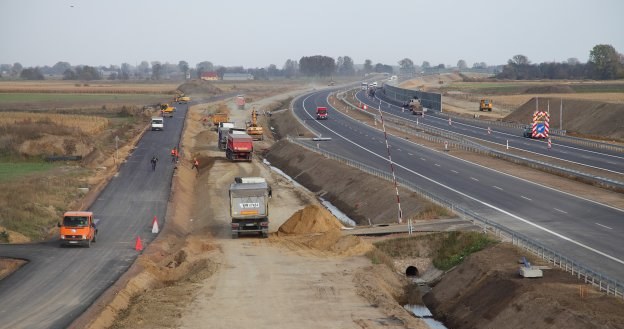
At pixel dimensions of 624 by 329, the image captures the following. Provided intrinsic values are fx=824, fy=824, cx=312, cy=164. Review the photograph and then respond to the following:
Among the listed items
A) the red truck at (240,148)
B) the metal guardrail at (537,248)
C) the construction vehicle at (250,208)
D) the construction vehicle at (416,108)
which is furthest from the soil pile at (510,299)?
the construction vehicle at (416,108)

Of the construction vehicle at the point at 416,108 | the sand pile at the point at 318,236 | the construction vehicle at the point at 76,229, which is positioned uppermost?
the construction vehicle at the point at 76,229

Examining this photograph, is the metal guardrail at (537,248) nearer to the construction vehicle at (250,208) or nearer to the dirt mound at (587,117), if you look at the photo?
the construction vehicle at (250,208)

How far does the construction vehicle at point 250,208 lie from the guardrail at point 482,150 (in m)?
25.2

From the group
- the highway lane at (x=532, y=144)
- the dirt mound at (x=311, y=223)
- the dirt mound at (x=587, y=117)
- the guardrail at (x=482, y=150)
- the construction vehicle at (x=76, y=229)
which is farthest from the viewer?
the dirt mound at (x=587, y=117)

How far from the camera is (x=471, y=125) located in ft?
414

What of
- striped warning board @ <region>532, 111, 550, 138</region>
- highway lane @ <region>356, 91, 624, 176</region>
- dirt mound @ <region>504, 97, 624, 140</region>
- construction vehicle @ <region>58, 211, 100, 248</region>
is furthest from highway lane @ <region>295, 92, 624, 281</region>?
dirt mound @ <region>504, 97, 624, 140</region>

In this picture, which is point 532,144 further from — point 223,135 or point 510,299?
point 510,299

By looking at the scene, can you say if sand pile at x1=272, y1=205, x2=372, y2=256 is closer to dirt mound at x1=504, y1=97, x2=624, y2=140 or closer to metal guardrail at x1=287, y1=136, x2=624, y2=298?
metal guardrail at x1=287, y1=136, x2=624, y2=298

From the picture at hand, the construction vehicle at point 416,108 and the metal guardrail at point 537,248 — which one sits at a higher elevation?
the metal guardrail at point 537,248

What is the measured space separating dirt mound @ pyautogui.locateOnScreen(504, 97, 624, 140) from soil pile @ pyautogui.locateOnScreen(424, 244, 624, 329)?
2707 inches

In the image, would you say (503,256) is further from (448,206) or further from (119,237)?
(119,237)

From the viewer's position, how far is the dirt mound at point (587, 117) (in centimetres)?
10474

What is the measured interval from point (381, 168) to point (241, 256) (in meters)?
34.6

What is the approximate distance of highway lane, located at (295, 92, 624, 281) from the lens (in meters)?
40.2
